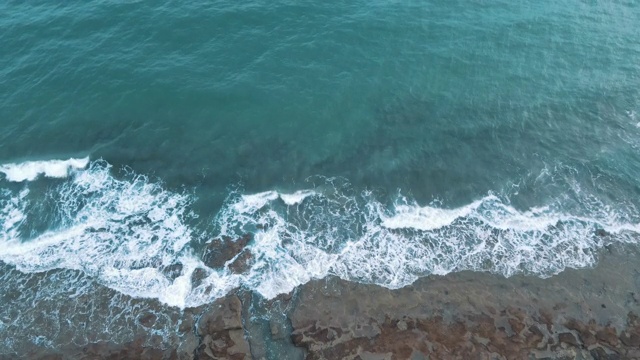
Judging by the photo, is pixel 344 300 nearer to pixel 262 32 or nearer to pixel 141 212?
pixel 141 212

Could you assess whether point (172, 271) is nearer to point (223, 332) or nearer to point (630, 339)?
point (223, 332)

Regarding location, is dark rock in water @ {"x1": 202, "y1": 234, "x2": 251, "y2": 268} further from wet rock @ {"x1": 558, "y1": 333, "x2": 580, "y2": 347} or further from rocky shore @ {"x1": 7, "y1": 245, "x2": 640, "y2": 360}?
wet rock @ {"x1": 558, "y1": 333, "x2": 580, "y2": 347}

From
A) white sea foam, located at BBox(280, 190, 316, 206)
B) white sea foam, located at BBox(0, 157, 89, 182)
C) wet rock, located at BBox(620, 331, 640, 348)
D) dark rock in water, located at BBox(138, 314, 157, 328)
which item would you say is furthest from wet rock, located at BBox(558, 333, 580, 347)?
white sea foam, located at BBox(0, 157, 89, 182)

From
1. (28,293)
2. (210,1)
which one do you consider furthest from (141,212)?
(210,1)

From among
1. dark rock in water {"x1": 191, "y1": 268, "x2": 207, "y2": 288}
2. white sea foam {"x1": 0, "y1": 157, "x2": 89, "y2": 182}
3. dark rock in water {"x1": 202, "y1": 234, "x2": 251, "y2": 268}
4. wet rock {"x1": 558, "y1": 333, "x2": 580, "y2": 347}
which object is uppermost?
white sea foam {"x1": 0, "y1": 157, "x2": 89, "y2": 182}

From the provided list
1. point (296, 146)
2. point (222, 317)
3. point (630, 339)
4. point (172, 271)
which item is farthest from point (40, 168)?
point (630, 339)

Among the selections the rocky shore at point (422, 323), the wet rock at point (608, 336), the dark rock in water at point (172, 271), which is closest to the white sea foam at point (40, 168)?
the dark rock in water at point (172, 271)
